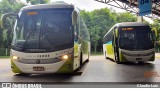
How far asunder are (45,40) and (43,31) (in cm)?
28

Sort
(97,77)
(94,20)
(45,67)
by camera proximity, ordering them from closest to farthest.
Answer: (45,67) < (97,77) < (94,20)

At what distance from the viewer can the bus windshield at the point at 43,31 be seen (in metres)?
8.52

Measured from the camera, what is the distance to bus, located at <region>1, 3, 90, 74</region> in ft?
27.6

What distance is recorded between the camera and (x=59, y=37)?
8688 mm

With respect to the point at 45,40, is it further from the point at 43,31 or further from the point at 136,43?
the point at 136,43

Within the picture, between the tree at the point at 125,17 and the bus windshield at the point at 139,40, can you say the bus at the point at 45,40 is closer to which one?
the bus windshield at the point at 139,40

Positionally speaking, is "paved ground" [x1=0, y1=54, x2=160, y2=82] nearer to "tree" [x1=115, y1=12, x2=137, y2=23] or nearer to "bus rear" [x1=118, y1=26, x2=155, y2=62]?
"bus rear" [x1=118, y1=26, x2=155, y2=62]

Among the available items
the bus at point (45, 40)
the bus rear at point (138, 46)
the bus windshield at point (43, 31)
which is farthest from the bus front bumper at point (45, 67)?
the bus rear at point (138, 46)

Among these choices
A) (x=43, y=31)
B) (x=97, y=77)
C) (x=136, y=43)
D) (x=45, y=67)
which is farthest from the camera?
(x=136, y=43)

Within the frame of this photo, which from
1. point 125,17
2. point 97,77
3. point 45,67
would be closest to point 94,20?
point 125,17

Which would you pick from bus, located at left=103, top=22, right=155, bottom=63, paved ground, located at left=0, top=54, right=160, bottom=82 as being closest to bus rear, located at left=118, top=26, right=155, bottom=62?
bus, located at left=103, top=22, right=155, bottom=63

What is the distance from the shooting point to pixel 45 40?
8.62m

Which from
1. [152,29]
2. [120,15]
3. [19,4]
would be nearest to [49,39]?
[152,29]

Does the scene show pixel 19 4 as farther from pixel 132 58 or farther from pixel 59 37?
pixel 59 37
